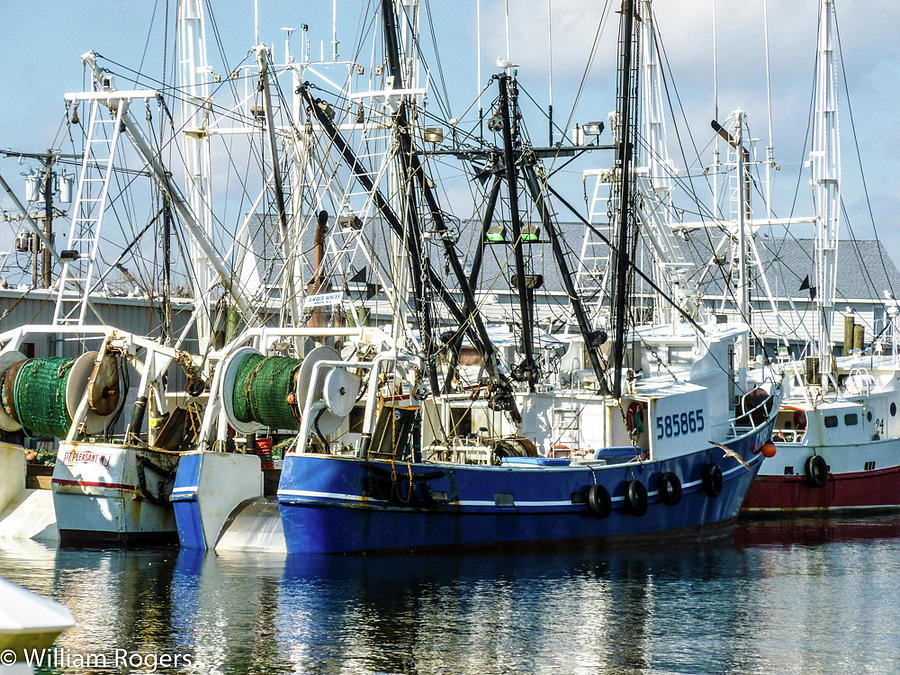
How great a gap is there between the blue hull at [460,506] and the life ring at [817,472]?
24.3ft

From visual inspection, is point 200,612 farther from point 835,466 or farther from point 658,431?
point 835,466

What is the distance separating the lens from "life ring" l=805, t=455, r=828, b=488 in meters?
31.6

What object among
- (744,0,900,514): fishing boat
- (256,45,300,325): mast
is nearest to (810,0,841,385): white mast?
(744,0,900,514): fishing boat

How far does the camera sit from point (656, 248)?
104 feet

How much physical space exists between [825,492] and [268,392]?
1615 cm

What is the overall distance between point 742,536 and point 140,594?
14035 millimetres

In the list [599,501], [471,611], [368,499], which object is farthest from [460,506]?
[471,611]

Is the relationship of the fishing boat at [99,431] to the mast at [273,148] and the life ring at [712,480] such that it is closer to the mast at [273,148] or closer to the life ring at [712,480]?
the mast at [273,148]

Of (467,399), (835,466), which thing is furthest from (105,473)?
(835,466)

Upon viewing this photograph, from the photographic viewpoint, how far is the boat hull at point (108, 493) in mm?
22656

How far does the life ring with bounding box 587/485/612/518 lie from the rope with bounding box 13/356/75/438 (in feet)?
31.7

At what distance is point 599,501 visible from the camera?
23047 millimetres

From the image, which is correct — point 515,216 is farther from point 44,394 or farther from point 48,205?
point 48,205

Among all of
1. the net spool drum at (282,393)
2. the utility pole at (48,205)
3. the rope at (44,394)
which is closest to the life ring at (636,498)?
the net spool drum at (282,393)
